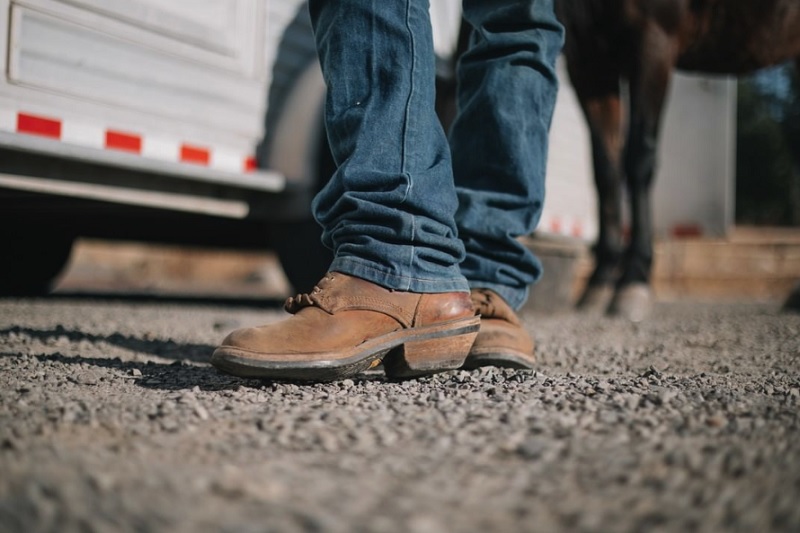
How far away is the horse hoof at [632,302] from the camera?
312 cm

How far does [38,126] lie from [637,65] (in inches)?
97.0

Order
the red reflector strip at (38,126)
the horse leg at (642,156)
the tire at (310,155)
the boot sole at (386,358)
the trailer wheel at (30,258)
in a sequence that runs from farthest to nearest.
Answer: the trailer wheel at (30,258)
the horse leg at (642,156)
the tire at (310,155)
the red reflector strip at (38,126)
the boot sole at (386,358)

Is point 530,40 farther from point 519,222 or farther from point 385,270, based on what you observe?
point 385,270

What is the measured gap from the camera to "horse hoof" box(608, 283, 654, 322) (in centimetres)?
312

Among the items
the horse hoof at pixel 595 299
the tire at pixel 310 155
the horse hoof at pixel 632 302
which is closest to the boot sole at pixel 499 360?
the tire at pixel 310 155

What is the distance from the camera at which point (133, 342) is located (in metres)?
1.90

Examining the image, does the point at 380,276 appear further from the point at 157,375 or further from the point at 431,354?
the point at 157,375

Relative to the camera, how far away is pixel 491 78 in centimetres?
149

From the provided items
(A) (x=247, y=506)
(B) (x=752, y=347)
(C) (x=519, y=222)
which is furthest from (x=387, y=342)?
(B) (x=752, y=347)

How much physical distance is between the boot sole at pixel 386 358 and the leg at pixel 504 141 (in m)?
0.23

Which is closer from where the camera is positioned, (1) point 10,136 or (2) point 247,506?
(2) point 247,506

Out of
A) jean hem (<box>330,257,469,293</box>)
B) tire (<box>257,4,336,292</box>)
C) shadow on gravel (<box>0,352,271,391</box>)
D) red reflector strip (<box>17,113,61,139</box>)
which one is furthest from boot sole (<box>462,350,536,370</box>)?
red reflector strip (<box>17,113,61,139</box>)

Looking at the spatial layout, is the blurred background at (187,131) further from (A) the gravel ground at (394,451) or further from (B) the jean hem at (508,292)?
(B) the jean hem at (508,292)

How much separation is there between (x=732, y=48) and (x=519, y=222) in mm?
2739
